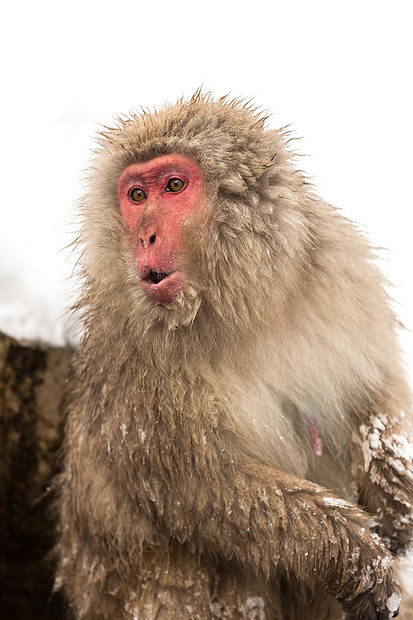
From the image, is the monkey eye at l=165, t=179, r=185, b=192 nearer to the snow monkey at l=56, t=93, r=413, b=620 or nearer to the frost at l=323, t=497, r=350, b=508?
the snow monkey at l=56, t=93, r=413, b=620

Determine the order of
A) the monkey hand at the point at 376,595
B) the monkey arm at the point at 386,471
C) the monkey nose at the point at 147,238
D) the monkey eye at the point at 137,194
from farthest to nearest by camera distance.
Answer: the monkey arm at the point at 386,471 < the monkey eye at the point at 137,194 < the monkey hand at the point at 376,595 < the monkey nose at the point at 147,238

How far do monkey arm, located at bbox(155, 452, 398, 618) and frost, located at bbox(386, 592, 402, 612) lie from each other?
2 centimetres

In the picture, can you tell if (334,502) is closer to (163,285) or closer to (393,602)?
(393,602)

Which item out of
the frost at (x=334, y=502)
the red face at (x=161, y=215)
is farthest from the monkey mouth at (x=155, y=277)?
the frost at (x=334, y=502)

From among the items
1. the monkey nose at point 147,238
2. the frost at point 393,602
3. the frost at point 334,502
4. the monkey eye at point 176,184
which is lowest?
the frost at point 393,602

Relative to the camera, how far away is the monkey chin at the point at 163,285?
2.49 metres

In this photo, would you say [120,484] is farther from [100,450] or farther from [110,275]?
[110,275]

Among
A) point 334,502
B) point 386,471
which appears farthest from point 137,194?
point 386,471

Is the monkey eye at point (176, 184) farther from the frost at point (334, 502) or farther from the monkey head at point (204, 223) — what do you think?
the frost at point (334, 502)

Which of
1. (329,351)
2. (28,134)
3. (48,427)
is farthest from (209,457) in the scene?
(28,134)

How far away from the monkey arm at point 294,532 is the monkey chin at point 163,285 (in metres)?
0.66

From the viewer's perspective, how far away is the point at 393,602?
2.65 metres

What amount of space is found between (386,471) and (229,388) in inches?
31.6

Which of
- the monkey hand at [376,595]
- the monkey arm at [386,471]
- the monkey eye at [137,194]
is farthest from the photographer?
the monkey arm at [386,471]
